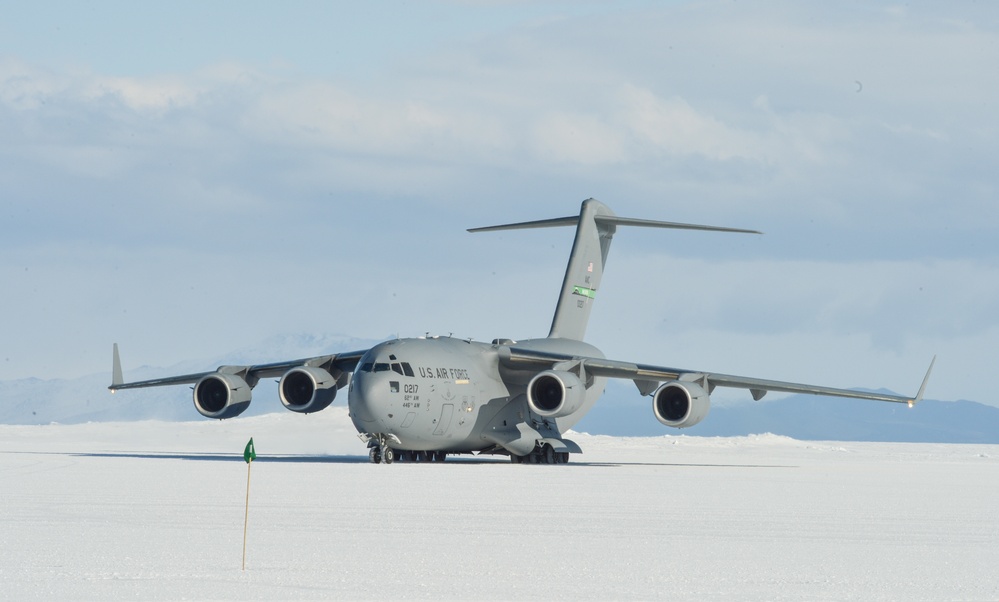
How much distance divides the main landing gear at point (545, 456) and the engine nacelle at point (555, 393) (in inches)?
109

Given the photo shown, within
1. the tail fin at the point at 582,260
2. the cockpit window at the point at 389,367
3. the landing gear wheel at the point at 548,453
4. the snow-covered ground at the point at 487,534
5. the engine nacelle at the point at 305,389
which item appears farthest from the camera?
the tail fin at the point at 582,260

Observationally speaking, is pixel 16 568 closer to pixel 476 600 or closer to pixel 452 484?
pixel 476 600

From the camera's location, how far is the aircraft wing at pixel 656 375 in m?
32.0

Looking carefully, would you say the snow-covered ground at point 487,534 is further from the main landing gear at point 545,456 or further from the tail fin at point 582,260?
the tail fin at point 582,260

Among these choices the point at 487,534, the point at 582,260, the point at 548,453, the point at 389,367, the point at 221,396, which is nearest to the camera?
the point at 487,534

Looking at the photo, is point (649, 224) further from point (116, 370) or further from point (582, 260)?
point (116, 370)

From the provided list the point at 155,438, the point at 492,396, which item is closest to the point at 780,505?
the point at 492,396

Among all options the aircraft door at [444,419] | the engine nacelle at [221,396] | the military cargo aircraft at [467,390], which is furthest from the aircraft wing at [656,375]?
the engine nacelle at [221,396]

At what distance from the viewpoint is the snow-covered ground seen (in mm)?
10734

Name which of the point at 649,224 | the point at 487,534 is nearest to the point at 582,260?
the point at 649,224

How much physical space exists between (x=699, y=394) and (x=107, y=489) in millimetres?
14578

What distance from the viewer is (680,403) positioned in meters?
31.0

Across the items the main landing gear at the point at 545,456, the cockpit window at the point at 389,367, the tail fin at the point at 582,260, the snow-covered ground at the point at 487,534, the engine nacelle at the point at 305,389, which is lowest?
the snow-covered ground at the point at 487,534

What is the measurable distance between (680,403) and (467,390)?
16.3 feet
